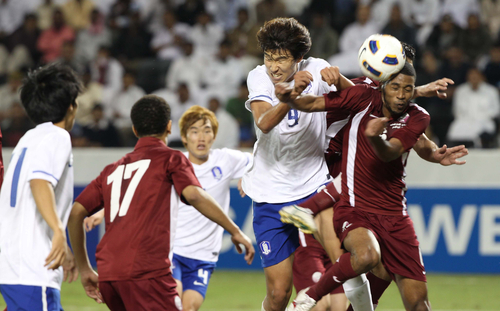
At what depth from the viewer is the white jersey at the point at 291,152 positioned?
195 inches

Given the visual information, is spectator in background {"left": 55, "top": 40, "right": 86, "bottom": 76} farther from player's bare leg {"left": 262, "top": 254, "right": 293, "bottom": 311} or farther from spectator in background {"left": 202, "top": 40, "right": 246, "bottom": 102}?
player's bare leg {"left": 262, "top": 254, "right": 293, "bottom": 311}

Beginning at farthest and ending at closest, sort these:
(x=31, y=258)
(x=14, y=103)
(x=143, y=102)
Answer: (x=14, y=103)
(x=143, y=102)
(x=31, y=258)

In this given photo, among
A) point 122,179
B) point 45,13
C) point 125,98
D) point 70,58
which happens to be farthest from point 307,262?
point 45,13

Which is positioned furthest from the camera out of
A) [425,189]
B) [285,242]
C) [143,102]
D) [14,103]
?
[14,103]

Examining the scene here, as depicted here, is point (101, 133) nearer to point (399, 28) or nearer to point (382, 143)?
point (399, 28)

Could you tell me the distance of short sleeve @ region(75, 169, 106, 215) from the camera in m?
4.12

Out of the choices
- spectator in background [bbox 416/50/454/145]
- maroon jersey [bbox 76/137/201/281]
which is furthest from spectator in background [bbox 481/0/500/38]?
maroon jersey [bbox 76/137/201/281]

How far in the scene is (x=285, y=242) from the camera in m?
5.23

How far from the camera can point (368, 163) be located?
4719mm

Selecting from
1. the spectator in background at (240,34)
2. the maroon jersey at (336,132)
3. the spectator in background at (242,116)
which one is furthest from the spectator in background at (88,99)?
the maroon jersey at (336,132)

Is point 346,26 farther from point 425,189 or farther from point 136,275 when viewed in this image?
point 136,275

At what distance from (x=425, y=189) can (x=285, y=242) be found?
4.61 meters

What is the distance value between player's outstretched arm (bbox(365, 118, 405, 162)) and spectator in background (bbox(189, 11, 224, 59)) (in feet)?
27.6

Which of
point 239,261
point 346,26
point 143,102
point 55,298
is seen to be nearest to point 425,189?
point 239,261
